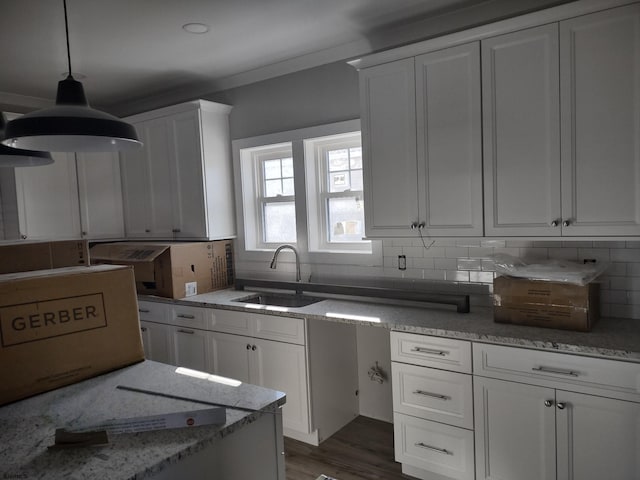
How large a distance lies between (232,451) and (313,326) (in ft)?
5.26

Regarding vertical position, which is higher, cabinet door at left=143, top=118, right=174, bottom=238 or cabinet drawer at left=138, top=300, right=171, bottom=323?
cabinet door at left=143, top=118, right=174, bottom=238

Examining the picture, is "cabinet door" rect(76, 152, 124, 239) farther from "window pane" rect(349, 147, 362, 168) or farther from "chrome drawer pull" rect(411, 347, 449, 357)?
"chrome drawer pull" rect(411, 347, 449, 357)

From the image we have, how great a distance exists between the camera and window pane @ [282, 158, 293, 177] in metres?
3.73

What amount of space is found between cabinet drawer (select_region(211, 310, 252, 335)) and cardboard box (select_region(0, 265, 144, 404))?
55.5 inches

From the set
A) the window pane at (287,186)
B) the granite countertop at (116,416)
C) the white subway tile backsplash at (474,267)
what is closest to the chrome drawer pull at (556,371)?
the white subway tile backsplash at (474,267)

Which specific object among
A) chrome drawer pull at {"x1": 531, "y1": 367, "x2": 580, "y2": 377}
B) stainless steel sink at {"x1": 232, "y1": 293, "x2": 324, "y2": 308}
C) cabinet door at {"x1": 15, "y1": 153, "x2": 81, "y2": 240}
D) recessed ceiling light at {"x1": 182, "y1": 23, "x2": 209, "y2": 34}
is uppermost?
recessed ceiling light at {"x1": 182, "y1": 23, "x2": 209, "y2": 34}

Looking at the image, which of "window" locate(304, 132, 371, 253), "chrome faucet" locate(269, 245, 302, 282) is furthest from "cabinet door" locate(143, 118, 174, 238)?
"window" locate(304, 132, 371, 253)

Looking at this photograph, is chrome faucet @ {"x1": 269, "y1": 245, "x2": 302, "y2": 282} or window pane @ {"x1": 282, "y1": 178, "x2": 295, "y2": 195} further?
window pane @ {"x1": 282, "y1": 178, "x2": 295, "y2": 195}

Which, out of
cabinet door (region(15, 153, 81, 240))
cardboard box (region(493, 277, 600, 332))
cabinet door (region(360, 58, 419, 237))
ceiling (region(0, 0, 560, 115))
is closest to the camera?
cardboard box (region(493, 277, 600, 332))

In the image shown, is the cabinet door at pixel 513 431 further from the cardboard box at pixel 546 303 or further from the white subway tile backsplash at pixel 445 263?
the white subway tile backsplash at pixel 445 263

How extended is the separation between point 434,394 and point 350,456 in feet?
2.65

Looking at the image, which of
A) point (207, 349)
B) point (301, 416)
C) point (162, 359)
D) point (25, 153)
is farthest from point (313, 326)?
point (25, 153)

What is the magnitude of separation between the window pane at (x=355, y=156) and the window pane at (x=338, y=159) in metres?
0.04

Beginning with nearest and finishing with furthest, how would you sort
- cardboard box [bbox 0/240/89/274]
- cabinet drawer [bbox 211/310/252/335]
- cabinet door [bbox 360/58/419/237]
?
cardboard box [bbox 0/240/89/274] → cabinet door [bbox 360/58/419/237] → cabinet drawer [bbox 211/310/252/335]
